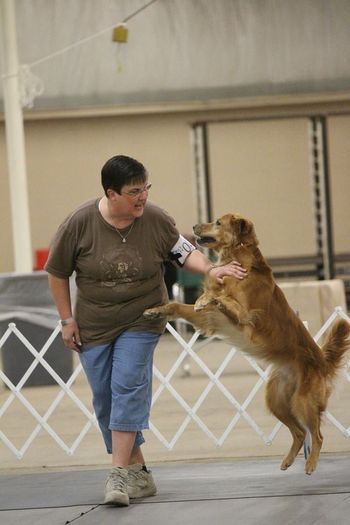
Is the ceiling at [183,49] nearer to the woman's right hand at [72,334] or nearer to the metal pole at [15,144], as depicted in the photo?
the metal pole at [15,144]

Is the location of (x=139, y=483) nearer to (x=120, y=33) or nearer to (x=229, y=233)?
(x=229, y=233)

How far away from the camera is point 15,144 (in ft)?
34.0

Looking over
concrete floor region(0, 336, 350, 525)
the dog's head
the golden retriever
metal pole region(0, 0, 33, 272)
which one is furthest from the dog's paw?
metal pole region(0, 0, 33, 272)

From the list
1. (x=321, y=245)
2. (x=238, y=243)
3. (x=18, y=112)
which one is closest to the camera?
A: (x=238, y=243)

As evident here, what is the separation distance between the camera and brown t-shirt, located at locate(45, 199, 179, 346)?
14.7ft

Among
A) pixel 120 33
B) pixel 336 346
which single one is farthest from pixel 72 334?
pixel 120 33

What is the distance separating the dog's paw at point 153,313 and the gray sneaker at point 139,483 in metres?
0.64

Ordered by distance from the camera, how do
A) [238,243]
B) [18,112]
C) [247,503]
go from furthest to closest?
[18,112]
[238,243]
[247,503]

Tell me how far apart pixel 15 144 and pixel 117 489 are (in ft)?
20.8

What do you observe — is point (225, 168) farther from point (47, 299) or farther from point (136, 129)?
point (47, 299)

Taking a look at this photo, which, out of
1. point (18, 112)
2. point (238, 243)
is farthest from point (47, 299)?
point (238, 243)

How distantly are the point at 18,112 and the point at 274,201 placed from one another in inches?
263

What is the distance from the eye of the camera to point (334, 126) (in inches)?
640

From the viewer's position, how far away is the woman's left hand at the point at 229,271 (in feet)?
15.0
